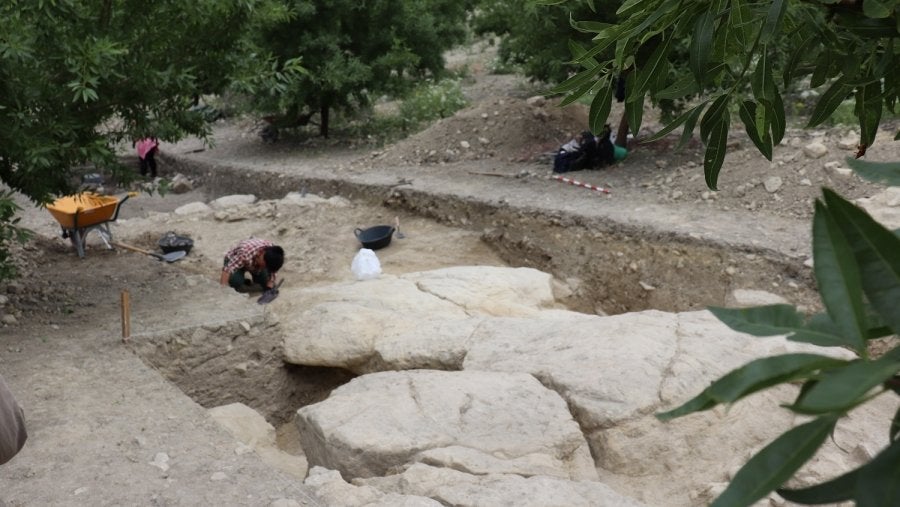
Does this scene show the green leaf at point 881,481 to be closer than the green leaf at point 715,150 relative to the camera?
Yes

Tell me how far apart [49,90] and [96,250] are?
323cm

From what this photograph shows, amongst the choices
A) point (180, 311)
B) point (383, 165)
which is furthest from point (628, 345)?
point (383, 165)

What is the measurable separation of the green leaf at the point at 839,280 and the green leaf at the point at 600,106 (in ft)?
3.41

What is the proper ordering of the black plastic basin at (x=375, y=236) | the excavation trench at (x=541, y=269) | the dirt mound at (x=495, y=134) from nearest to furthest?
the excavation trench at (x=541, y=269), the black plastic basin at (x=375, y=236), the dirt mound at (x=495, y=134)

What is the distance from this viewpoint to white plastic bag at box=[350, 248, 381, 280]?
8016mm

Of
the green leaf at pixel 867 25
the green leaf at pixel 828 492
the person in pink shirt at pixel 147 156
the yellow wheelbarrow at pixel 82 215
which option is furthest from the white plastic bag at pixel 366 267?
the person in pink shirt at pixel 147 156

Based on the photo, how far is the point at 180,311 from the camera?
245 inches

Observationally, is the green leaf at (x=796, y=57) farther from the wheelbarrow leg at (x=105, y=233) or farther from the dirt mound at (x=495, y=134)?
the dirt mound at (x=495, y=134)

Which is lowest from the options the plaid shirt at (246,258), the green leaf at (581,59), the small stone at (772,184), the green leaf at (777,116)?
the plaid shirt at (246,258)

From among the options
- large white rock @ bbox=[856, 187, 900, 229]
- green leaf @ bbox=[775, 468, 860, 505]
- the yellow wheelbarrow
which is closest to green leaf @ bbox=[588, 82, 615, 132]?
green leaf @ bbox=[775, 468, 860, 505]

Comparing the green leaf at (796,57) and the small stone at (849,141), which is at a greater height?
the green leaf at (796,57)

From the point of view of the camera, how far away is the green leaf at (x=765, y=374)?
793 mm

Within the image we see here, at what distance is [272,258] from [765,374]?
724 centimetres

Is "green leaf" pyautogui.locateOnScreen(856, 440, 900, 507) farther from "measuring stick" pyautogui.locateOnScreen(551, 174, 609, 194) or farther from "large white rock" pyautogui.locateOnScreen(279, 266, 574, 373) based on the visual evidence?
"measuring stick" pyautogui.locateOnScreen(551, 174, 609, 194)
